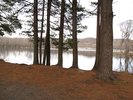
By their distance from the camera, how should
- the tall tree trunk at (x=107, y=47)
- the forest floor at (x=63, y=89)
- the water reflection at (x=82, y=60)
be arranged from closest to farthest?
the forest floor at (x=63, y=89) → the tall tree trunk at (x=107, y=47) → the water reflection at (x=82, y=60)

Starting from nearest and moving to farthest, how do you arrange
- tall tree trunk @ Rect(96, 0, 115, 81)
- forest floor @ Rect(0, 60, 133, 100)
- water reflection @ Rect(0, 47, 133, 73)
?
forest floor @ Rect(0, 60, 133, 100), tall tree trunk @ Rect(96, 0, 115, 81), water reflection @ Rect(0, 47, 133, 73)

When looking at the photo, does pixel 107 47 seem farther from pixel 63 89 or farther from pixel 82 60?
pixel 82 60

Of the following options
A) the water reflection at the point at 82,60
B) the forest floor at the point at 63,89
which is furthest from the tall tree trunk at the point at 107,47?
the water reflection at the point at 82,60

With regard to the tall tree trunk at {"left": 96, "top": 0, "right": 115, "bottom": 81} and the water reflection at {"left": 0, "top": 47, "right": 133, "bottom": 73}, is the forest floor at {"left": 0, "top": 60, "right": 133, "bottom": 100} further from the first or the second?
the water reflection at {"left": 0, "top": 47, "right": 133, "bottom": 73}

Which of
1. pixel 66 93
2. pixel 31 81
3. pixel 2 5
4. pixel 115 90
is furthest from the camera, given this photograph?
pixel 2 5

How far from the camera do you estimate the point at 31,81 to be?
407 cm

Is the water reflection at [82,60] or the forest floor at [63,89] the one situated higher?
the forest floor at [63,89]

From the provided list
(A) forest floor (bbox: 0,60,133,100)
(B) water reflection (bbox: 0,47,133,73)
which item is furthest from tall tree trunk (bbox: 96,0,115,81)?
(B) water reflection (bbox: 0,47,133,73)

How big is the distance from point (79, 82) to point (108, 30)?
2564mm

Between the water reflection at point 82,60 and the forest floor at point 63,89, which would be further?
the water reflection at point 82,60

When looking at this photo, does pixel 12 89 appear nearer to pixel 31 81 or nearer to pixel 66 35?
pixel 31 81

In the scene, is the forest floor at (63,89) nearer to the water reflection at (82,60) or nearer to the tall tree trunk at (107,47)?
the tall tree trunk at (107,47)

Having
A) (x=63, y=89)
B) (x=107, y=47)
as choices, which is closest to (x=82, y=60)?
(x=107, y=47)

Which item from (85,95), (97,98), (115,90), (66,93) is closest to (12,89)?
(66,93)
